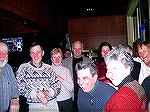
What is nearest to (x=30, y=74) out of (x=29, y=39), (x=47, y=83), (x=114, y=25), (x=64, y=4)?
(x=47, y=83)

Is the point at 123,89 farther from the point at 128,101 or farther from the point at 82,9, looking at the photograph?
the point at 82,9

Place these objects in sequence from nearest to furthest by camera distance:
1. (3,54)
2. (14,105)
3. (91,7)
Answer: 1. (3,54)
2. (14,105)
3. (91,7)

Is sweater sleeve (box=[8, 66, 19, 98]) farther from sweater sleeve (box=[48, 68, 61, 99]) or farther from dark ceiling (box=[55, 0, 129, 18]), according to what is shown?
dark ceiling (box=[55, 0, 129, 18])

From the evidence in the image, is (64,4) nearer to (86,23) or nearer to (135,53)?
(86,23)

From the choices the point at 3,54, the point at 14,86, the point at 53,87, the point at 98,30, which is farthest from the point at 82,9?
the point at 3,54

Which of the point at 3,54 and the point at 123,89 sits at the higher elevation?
the point at 3,54

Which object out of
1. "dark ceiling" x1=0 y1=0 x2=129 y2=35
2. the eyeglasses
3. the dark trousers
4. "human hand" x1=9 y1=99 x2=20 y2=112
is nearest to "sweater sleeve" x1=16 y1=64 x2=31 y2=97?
"human hand" x1=9 y1=99 x2=20 y2=112

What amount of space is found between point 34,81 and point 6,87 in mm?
281

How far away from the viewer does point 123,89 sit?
1.38 meters

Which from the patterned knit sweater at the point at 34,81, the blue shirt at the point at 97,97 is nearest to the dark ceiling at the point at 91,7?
the patterned knit sweater at the point at 34,81

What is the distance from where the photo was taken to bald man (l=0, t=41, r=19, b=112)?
7.40 feet

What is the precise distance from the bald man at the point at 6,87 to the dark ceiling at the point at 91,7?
428 centimetres

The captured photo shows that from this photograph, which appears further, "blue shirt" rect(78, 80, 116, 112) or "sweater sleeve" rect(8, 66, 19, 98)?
"sweater sleeve" rect(8, 66, 19, 98)

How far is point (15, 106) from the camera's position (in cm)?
240
